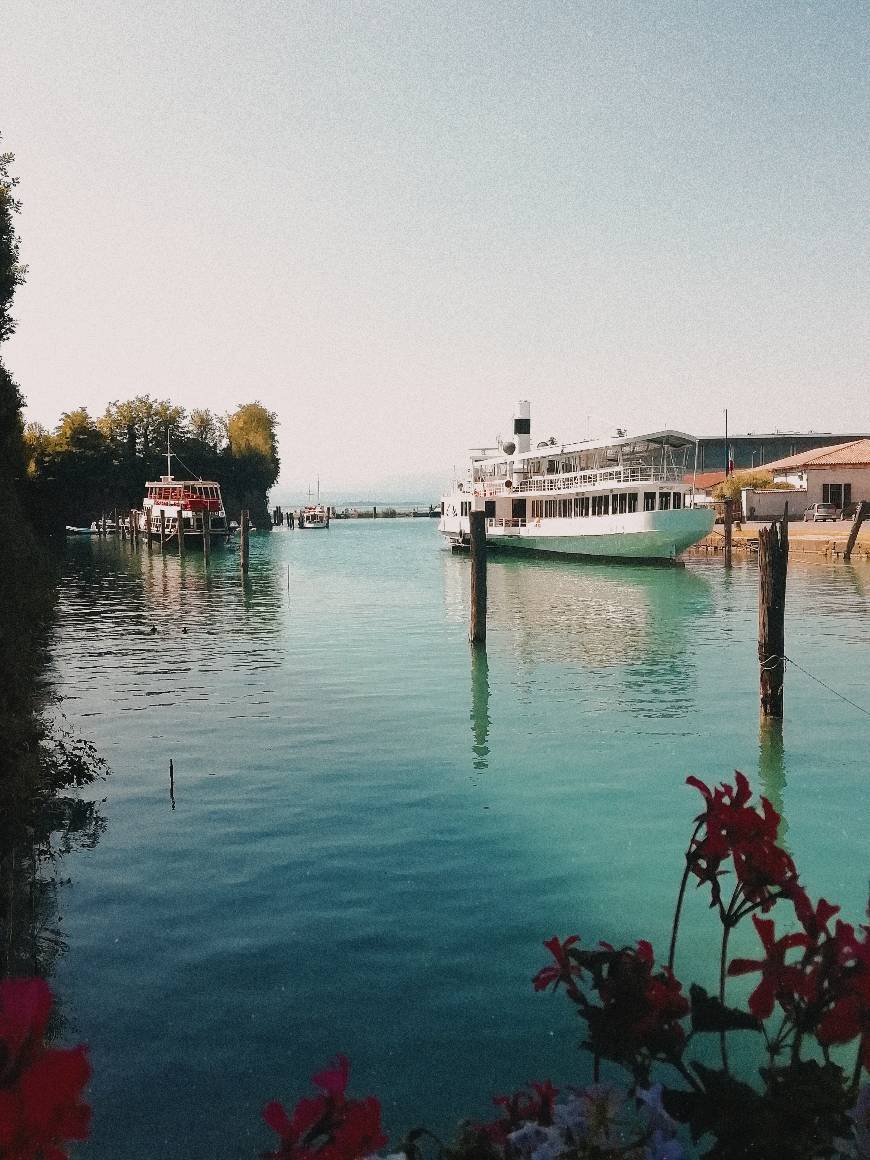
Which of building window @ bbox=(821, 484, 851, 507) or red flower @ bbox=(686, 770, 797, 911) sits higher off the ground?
building window @ bbox=(821, 484, 851, 507)

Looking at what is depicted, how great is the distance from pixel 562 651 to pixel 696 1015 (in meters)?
22.3

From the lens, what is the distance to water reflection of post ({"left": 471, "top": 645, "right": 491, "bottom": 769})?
1466 cm

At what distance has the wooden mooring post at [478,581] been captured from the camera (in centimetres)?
2275

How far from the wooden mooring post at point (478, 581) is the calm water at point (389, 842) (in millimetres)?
707

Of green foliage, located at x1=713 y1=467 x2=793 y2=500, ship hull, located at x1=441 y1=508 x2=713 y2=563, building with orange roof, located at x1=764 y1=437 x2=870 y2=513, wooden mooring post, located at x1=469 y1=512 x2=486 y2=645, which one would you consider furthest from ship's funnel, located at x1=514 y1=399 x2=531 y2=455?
wooden mooring post, located at x1=469 y1=512 x2=486 y2=645

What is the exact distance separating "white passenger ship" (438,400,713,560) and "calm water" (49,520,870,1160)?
23.2 metres

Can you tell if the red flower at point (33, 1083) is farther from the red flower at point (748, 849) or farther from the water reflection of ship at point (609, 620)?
the water reflection of ship at point (609, 620)

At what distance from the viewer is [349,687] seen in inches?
779

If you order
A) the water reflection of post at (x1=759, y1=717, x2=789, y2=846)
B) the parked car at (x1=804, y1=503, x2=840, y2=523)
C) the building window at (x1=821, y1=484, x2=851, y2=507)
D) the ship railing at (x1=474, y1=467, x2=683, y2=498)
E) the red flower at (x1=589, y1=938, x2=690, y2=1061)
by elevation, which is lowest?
the water reflection of post at (x1=759, y1=717, x2=789, y2=846)

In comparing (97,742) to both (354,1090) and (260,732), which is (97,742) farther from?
(354,1090)

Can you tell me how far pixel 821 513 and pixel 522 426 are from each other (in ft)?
71.5

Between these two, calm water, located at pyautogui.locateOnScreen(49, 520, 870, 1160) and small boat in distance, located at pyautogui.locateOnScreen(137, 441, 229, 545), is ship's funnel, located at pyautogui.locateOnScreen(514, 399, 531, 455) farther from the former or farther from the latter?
calm water, located at pyautogui.locateOnScreen(49, 520, 870, 1160)

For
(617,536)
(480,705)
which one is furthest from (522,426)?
(480,705)

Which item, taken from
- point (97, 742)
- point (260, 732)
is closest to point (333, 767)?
point (260, 732)
